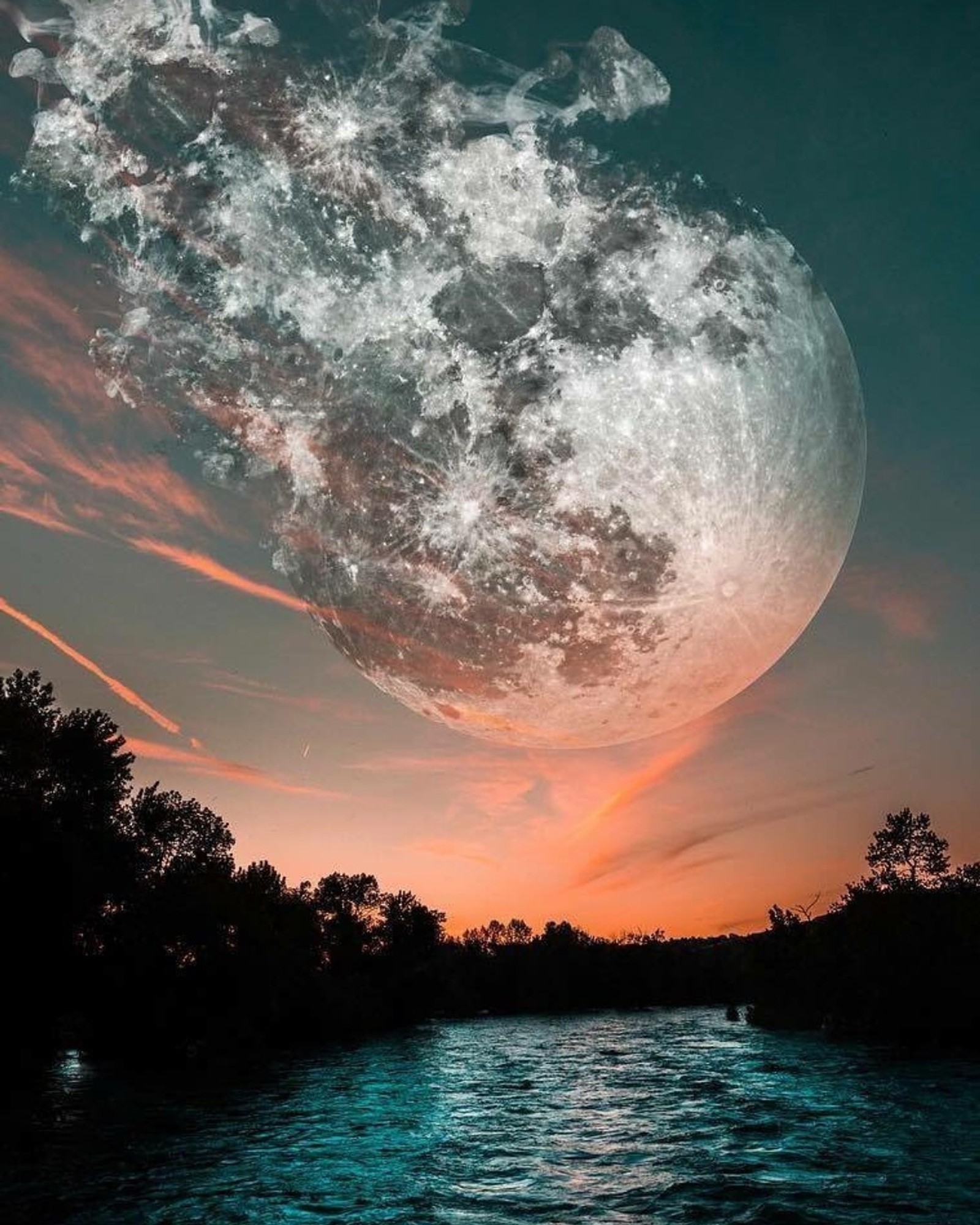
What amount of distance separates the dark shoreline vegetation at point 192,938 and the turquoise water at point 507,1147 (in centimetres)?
609

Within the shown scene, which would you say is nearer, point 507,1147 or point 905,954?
point 507,1147

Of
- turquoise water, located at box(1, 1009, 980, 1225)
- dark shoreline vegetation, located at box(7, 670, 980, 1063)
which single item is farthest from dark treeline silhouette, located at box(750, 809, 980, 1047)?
turquoise water, located at box(1, 1009, 980, 1225)

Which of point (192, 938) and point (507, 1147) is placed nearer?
point (507, 1147)

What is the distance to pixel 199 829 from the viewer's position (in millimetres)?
71500

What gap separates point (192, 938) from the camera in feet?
196

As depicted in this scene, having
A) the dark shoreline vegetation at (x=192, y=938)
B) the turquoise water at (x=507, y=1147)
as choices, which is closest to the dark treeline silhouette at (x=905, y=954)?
the dark shoreline vegetation at (x=192, y=938)

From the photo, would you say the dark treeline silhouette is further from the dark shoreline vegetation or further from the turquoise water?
the turquoise water

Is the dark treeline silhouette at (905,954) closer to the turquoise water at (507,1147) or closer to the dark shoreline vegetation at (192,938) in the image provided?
the dark shoreline vegetation at (192,938)

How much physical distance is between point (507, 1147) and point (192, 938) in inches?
1600

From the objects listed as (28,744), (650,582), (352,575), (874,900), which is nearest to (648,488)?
(650,582)

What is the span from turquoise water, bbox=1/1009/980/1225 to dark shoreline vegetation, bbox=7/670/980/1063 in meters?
6.09

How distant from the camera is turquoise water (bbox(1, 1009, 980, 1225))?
1786cm

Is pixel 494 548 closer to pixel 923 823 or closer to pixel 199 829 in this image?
pixel 199 829

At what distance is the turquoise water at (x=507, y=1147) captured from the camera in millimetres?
17859
